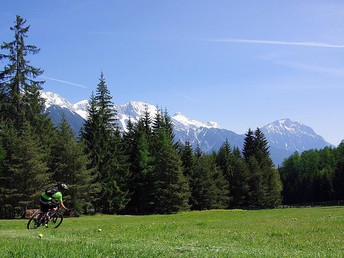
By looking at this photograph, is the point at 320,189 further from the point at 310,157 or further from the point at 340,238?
the point at 340,238

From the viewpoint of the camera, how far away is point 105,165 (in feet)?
205

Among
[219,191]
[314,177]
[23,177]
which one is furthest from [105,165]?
[314,177]

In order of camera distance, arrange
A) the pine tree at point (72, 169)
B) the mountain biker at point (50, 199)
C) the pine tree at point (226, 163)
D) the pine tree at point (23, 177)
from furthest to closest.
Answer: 1. the pine tree at point (226, 163)
2. the pine tree at point (72, 169)
3. the pine tree at point (23, 177)
4. the mountain biker at point (50, 199)

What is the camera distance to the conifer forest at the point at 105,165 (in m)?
45.3

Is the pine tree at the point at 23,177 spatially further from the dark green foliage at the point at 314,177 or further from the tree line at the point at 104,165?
the dark green foliage at the point at 314,177

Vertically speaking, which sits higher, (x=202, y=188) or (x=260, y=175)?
(x=260, y=175)

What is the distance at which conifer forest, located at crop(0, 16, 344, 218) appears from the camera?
45344 mm

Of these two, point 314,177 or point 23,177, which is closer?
point 23,177

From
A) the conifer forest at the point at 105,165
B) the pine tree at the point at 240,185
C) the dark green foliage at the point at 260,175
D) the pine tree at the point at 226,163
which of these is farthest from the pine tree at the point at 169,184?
the dark green foliage at the point at 260,175

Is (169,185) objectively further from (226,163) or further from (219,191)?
(226,163)

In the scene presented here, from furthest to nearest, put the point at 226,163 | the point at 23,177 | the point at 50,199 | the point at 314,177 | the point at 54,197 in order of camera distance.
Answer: the point at 314,177 < the point at 226,163 < the point at 23,177 < the point at 50,199 < the point at 54,197

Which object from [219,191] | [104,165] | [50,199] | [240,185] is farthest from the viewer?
[240,185]

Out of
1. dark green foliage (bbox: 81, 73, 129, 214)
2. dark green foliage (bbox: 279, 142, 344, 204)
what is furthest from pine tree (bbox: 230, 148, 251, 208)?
dark green foliage (bbox: 279, 142, 344, 204)

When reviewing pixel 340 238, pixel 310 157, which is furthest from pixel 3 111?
pixel 310 157
